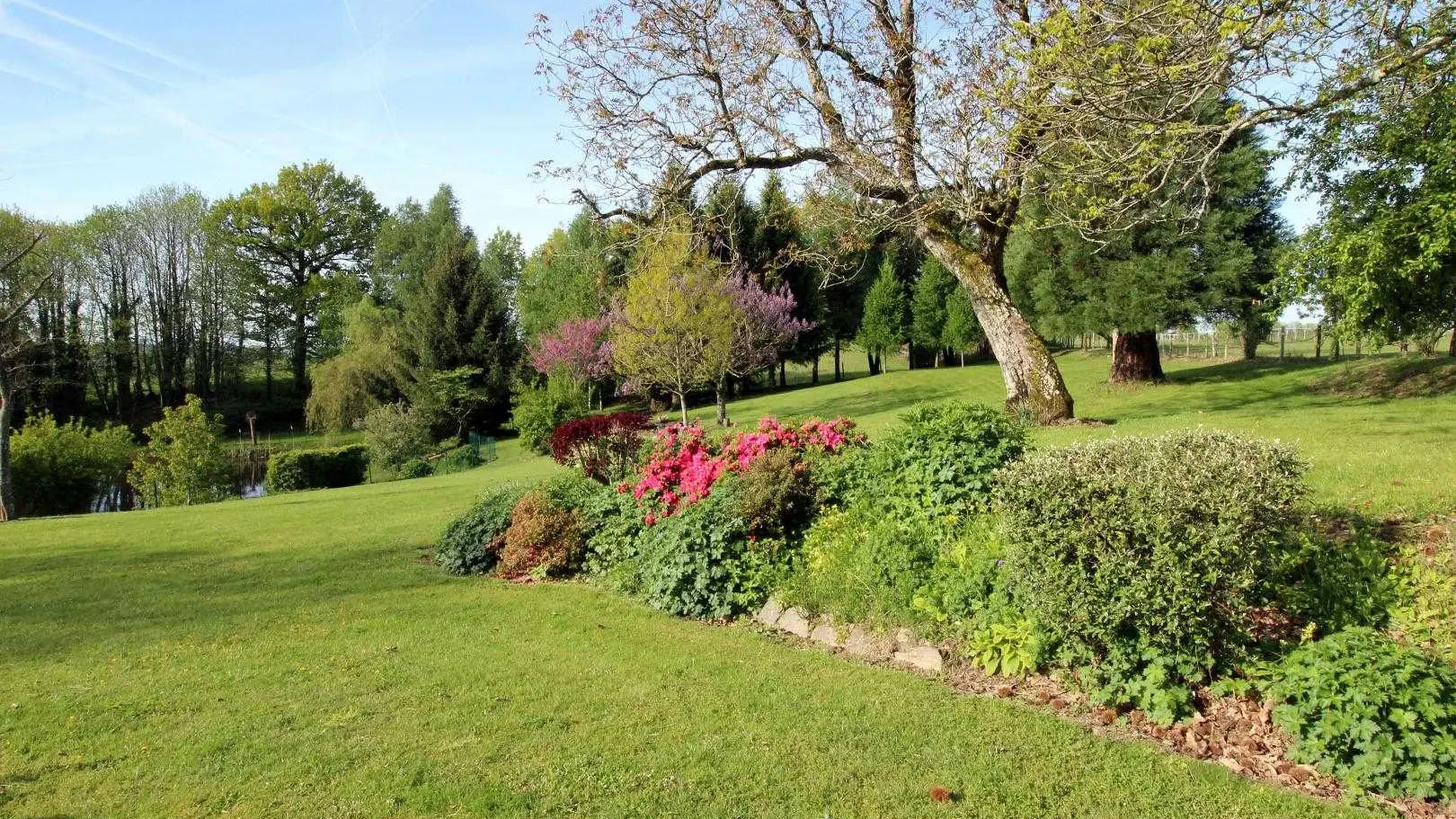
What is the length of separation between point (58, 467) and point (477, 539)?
2220cm

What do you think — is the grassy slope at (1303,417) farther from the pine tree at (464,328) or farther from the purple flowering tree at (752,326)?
the pine tree at (464,328)

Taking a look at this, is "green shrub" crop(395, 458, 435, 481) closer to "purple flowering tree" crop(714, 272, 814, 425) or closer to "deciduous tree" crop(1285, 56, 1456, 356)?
"purple flowering tree" crop(714, 272, 814, 425)

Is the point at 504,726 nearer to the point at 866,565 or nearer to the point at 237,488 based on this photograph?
the point at 866,565

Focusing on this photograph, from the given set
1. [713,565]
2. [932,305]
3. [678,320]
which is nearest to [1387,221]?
[713,565]

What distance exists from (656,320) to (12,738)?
21.6 m

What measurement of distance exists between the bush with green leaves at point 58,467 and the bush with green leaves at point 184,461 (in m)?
1.16

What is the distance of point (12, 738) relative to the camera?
4.92 meters

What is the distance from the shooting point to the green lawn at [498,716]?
3.95 metres

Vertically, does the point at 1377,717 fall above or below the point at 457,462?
above

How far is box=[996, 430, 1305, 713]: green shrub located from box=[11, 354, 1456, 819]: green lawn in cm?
62

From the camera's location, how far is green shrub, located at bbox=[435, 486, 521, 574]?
1043 cm

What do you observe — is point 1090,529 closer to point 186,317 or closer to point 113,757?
point 113,757

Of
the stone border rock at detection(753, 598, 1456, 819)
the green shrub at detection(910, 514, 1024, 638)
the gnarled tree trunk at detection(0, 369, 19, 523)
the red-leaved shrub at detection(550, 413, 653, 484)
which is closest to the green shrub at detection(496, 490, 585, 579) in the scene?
the red-leaved shrub at detection(550, 413, 653, 484)

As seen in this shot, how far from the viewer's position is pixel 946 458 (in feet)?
23.4
